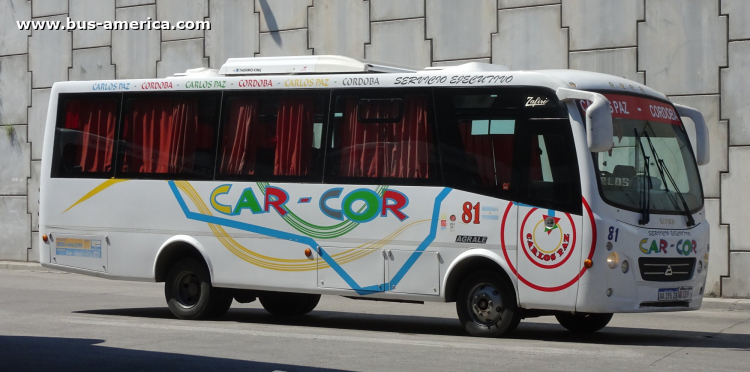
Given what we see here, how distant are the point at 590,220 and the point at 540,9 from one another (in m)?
7.99

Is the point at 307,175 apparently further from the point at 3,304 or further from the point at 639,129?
the point at 3,304

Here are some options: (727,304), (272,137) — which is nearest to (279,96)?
(272,137)

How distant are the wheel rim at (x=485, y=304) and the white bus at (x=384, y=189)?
23 mm

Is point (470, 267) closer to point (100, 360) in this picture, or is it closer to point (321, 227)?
point (321, 227)

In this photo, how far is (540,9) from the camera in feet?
57.2

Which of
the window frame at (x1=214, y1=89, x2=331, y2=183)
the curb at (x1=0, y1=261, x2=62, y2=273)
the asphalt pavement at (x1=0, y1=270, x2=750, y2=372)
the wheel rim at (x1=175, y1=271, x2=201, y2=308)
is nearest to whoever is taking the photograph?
the asphalt pavement at (x1=0, y1=270, x2=750, y2=372)

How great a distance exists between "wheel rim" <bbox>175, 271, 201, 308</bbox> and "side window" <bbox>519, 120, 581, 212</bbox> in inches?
175

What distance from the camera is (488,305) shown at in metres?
10.9

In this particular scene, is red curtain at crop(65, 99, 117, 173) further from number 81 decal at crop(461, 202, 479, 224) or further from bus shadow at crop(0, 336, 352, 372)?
number 81 decal at crop(461, 202, 479, 224)

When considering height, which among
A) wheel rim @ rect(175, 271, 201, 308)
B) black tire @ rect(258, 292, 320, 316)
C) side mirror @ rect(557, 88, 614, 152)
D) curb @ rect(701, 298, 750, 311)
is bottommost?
curb @ rect(701, 298, 750, 311)

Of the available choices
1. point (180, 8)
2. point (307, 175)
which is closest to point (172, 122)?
point (307, 175)

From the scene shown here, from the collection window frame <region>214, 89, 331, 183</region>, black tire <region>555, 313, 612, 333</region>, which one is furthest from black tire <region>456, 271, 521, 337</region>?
window frame <region>214, 89, 331, 183</region>

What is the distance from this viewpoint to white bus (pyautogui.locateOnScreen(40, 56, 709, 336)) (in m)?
10.4

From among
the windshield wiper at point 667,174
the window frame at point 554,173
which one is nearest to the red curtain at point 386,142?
the window frame at point 554,173
